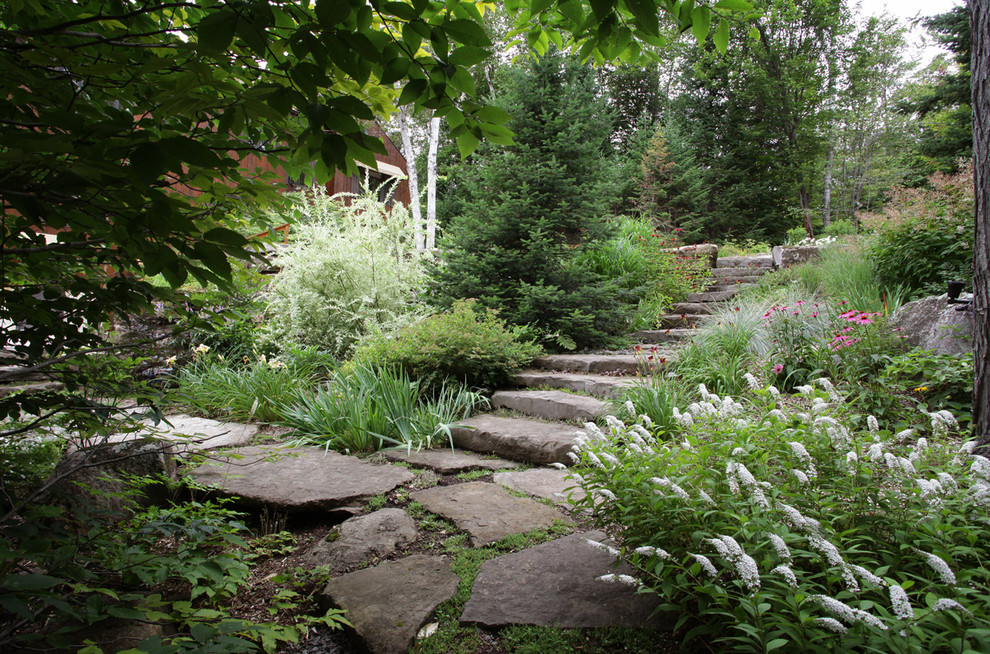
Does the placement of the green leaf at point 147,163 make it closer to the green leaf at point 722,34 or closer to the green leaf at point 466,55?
the green leaf at point 466,55

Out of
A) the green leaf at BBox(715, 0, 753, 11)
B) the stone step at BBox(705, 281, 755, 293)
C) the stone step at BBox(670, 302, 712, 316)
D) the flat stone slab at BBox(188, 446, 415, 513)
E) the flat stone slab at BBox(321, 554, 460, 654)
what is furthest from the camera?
the stone step at BBox(705, 281, 755, 293)

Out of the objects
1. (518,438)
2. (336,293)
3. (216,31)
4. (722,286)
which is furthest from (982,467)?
(722,286)

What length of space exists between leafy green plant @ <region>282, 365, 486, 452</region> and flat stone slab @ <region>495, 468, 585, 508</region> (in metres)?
0.79

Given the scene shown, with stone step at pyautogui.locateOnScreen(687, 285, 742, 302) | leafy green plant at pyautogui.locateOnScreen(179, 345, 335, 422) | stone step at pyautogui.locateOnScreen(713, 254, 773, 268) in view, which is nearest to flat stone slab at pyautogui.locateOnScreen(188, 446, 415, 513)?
leafy green plant at pyautogui.locateOnScreen(179, 345, 335, 422)

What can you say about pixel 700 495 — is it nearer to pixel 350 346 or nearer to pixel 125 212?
pixel 125 212

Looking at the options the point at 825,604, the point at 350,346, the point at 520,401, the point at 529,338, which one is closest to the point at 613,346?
the point at 529,338

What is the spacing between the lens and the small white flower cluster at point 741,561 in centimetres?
104

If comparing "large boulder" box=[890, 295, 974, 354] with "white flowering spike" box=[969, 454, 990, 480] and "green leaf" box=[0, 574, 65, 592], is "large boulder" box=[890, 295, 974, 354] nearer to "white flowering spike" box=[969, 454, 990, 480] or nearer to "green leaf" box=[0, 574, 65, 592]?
"white flowering spike" box=[969, 454, 990, 480]

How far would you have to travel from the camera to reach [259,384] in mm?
4688

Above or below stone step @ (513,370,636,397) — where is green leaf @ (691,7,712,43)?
above

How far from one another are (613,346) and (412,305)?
100 inches

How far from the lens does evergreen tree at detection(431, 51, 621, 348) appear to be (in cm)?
559

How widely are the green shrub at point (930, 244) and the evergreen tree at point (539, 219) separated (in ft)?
8.78

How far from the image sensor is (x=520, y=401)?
4137mm
